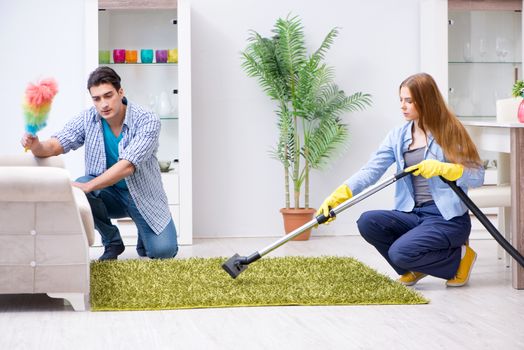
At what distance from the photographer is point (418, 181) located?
14.2 feet

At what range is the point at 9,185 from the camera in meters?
3.51

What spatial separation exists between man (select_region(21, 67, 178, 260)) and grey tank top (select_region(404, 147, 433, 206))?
1.29 metres

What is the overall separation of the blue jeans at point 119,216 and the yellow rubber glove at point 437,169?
152cm

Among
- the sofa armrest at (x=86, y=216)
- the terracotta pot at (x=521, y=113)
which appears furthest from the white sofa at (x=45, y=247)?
the terracotta pot at (x=521, y=113)

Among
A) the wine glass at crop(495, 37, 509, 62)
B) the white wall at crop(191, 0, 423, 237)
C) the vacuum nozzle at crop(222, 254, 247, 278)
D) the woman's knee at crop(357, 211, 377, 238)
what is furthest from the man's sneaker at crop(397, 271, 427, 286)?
the wine glass at crop(495, 37, 509, 62)

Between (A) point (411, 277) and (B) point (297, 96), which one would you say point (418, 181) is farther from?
(B) point (297, 96)

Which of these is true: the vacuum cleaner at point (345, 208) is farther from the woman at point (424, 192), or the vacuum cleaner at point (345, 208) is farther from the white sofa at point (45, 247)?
the white sofa at point (45, 247)

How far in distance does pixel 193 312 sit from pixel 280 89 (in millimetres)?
2645

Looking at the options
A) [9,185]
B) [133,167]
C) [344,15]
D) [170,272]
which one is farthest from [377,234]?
[344,15]

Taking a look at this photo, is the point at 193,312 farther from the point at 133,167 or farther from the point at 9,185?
the point at 133,167

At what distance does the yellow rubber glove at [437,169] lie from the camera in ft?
13.1

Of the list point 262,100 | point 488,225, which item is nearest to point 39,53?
point 262,100

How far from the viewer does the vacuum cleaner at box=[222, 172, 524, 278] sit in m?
3.59

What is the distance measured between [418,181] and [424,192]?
6cm
